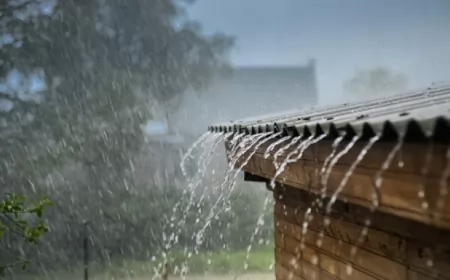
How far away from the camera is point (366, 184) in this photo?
903 millimetres

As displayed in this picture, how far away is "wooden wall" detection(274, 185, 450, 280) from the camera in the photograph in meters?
0.98

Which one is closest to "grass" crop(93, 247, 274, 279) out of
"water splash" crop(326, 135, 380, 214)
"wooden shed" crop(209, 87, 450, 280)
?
"wooden shed" crop(209, 87, 450, 280)

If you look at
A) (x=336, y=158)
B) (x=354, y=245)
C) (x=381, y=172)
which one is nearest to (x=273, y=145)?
(x=354, y=245)

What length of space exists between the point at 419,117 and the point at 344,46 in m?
3.90

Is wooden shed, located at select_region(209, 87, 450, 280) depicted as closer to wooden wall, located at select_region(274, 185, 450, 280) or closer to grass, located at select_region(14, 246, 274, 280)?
wooden wall, located at select_region(274, 185, 450, 280)

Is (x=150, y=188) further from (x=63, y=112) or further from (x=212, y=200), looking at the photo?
(x=63, y=112)

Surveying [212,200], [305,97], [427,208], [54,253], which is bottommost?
[54,253]

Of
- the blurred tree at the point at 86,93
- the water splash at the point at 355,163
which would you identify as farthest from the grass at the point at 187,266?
the water splash at the point at 355,163

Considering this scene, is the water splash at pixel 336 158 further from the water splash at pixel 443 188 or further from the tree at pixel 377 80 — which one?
the tree at pixel 377 80

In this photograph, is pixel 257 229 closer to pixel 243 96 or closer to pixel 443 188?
pixel 243 96

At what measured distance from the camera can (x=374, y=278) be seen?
4.00 feet

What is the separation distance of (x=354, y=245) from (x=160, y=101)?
3.29 metres

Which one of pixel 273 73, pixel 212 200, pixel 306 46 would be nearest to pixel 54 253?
pixel 212 200

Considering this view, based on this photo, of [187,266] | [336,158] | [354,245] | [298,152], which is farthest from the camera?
[187,266]
